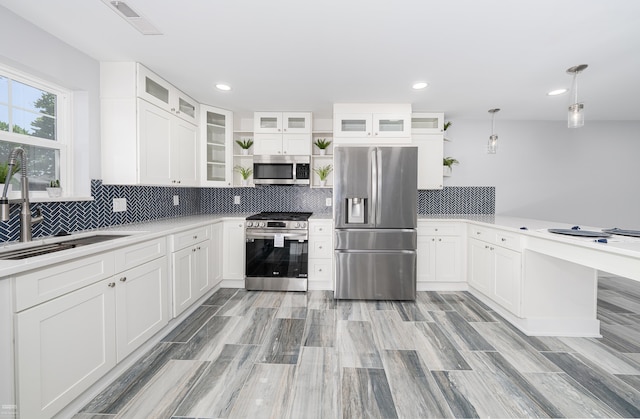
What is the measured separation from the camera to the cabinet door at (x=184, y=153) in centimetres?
290

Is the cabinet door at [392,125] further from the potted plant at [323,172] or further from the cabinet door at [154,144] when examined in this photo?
the cabinet door at [154,144]

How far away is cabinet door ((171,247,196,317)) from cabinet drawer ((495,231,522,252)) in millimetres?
3097

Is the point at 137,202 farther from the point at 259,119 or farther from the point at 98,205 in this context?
the point at 259,119

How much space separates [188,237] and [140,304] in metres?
0.80

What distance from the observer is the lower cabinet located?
122cm

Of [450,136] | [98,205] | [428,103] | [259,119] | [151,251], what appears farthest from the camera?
[450,136]

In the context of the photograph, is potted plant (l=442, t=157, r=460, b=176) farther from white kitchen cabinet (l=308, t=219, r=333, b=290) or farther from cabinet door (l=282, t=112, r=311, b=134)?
cabinet door (l=282, t=112, r=311, b=134)

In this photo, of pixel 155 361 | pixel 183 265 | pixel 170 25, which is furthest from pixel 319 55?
pixel 155 361

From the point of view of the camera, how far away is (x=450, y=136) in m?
3.96

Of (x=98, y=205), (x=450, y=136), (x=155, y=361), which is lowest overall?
(x=155, y=361)

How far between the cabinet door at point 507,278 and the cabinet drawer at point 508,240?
4 centimetres

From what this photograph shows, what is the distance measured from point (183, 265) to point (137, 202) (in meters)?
0.89

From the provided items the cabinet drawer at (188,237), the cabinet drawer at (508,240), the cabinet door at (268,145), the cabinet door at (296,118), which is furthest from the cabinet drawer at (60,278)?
the cabinet drawer at (508,240)

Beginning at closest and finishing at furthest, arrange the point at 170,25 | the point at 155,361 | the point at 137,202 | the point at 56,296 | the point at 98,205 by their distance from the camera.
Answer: the point at 56,296 → the point at 170,25 → the point at 155,361 → the point at 98,205 → the point at 137,202
